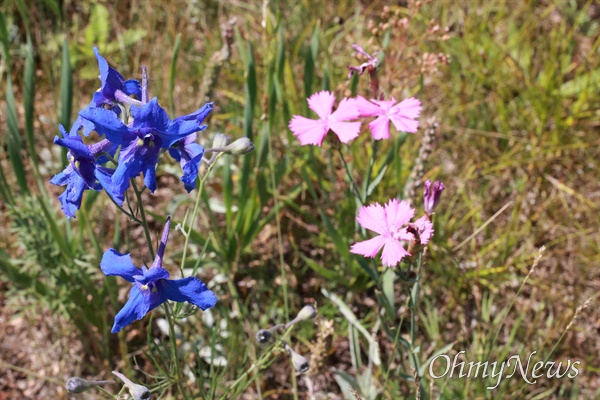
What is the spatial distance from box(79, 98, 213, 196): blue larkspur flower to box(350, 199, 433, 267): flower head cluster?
1.78ft

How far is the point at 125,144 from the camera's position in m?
1.29

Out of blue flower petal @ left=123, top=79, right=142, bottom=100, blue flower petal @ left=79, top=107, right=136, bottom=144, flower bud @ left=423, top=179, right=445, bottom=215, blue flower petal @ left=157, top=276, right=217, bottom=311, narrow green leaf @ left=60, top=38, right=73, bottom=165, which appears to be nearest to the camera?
blue flower petal @ left=79, top=107, right=136, bottom=144

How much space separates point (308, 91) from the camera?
7.82 feet

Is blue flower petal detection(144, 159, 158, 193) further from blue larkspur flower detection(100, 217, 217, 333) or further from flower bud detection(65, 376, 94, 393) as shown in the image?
flower bud detection(65, 376, 94, 393)

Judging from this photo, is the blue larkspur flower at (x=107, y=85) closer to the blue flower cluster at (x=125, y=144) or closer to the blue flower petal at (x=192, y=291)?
the blue flower cluster at (x=125, y=144)

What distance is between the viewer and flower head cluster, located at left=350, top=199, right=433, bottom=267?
1.53m

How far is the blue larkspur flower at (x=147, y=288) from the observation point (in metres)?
1.30

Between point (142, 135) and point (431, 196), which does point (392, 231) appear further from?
point (142, 135)

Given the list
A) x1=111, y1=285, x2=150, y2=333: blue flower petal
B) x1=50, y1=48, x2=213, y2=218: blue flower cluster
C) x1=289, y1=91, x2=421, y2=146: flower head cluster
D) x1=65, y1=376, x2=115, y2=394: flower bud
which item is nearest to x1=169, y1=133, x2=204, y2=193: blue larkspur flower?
x1=50, y1=48, x2=213, y2=218: blue flower cluster

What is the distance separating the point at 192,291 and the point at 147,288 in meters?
0.09

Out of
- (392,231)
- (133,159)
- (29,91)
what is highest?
(133,159)

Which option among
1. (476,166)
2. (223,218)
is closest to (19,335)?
(223,218)

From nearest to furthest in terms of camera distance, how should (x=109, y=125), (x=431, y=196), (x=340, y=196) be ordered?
(x=109, y=125), (x=431, y=196), (x=340, y=196)

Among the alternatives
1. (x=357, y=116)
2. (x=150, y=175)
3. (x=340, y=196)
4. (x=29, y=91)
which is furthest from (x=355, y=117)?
(x=29, y=91)
